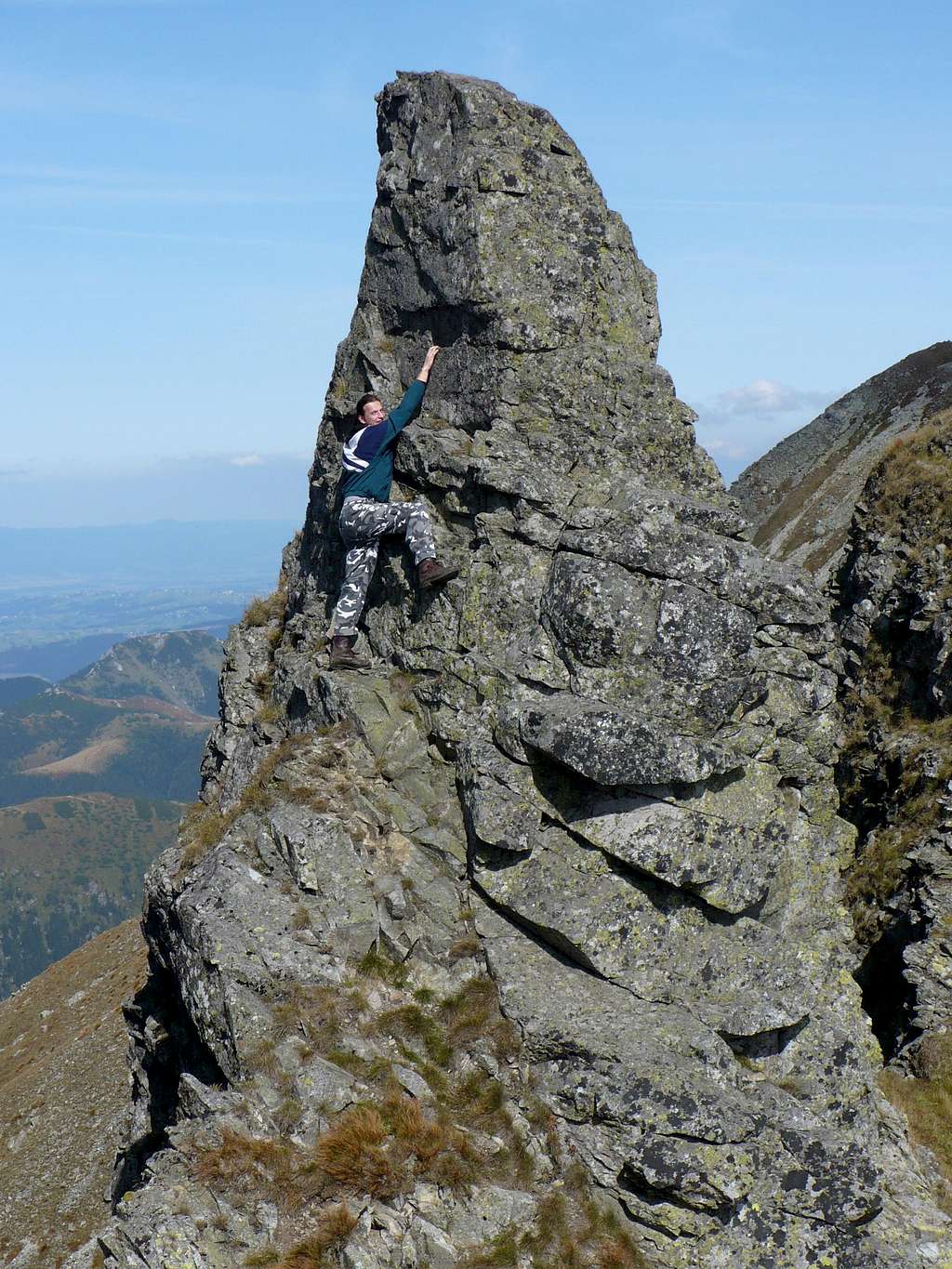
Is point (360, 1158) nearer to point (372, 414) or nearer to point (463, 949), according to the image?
point (463, 949)

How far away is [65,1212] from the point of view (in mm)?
35719

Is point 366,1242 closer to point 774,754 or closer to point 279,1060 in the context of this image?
point 279,1060

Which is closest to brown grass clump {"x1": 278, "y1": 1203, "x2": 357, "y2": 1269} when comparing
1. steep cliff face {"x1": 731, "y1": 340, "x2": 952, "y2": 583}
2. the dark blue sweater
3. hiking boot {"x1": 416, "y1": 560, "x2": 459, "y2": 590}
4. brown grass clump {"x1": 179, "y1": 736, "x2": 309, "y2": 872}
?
brown grass clump {"x1": 179, "y1": 736, "x2": 309, "y2": 872}

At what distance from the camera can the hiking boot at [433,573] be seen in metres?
22.1

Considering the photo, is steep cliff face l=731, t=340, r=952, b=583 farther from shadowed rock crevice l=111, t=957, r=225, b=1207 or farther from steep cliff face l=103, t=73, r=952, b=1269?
shadowed rock crevice l=111, t=957, r=225, b=1207

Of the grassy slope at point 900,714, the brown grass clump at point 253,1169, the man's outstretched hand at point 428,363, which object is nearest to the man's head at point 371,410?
the man's outstretched hand at point 428,363

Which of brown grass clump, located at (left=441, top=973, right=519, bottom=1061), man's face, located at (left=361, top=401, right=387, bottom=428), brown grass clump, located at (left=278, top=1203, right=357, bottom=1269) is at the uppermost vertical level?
man's face, located at (left=361, top=401, right=387, bottom=428)

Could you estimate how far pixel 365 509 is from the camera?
2370cm

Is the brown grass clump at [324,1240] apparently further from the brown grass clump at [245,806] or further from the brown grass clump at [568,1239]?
the brown grass clump at [245,806]

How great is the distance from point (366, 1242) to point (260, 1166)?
6.73 ft

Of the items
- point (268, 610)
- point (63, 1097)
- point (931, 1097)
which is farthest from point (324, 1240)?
point (63, 1097)

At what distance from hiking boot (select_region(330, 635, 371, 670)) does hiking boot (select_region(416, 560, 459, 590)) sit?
2.63 m

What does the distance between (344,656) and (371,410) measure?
19.8 ft

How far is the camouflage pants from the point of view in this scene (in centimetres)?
2327
